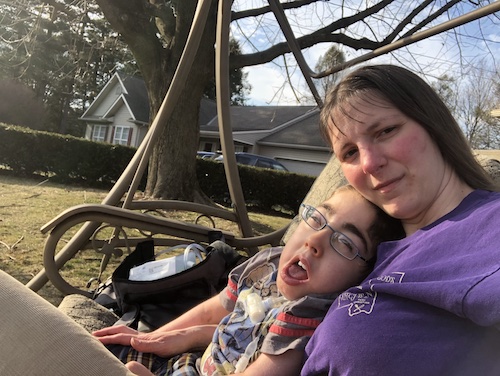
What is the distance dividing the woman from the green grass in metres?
2.89

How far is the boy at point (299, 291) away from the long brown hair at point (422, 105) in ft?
0.71

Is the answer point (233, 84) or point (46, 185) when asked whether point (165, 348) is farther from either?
point (233, 84)

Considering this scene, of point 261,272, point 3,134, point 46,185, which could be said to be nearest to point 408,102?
point 261,272

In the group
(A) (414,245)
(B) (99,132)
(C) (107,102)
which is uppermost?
(C) (107,102)

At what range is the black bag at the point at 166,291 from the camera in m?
1.81

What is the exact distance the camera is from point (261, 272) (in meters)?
1.50

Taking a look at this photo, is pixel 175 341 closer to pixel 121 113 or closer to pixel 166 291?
pixel 166 291

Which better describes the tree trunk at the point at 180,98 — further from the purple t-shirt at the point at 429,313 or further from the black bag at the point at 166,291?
the purple t-shirt at the point at 429,313

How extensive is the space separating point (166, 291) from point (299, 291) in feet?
2.92

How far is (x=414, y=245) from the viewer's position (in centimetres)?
92

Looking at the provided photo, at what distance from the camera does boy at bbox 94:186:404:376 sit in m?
1.07

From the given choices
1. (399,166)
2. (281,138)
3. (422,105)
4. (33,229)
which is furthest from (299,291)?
(281,138)

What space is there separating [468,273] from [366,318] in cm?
20

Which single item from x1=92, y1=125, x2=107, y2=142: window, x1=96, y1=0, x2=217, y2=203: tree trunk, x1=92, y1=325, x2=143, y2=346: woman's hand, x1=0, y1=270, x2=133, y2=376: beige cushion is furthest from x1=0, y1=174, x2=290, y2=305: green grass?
x1=92, y1=125, x2=107, y2=142: window
